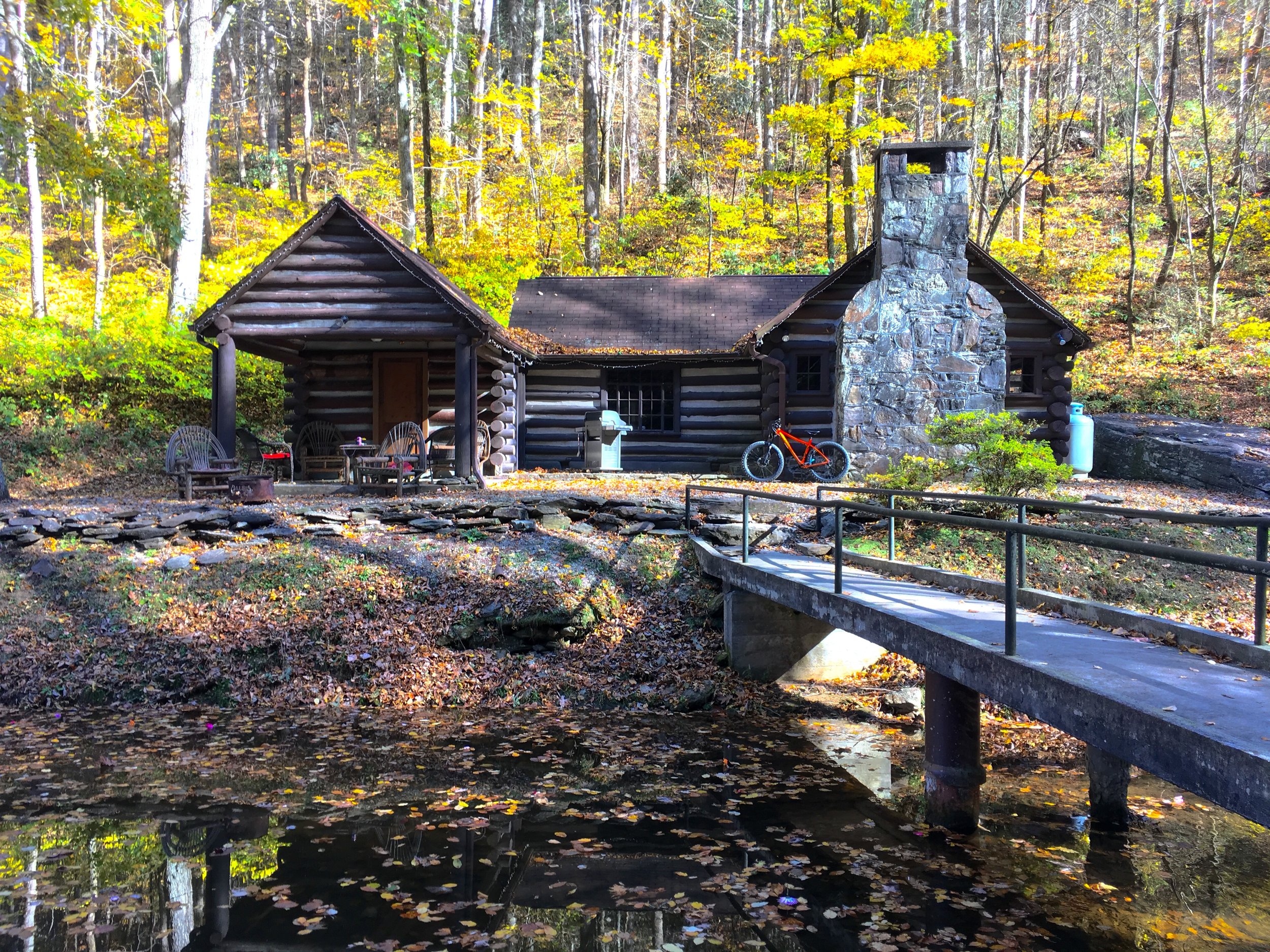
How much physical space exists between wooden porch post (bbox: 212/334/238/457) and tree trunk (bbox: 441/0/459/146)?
1715 cm

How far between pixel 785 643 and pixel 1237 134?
27029mm

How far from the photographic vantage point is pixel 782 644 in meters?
10.0

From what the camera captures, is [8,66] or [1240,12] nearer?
[8,66]

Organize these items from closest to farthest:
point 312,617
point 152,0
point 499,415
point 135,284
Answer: point 312,617 < point 499,415 < point 152,0 < point 135,284

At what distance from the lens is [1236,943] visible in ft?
14.8

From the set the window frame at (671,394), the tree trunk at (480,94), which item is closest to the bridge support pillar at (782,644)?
the window frame at (671,394)

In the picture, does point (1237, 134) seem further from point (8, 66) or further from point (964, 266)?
point (8, 66)

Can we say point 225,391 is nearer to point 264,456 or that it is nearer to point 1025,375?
point 264,456

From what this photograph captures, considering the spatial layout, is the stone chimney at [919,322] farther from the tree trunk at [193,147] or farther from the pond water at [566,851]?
the tree trunk at [193,147]

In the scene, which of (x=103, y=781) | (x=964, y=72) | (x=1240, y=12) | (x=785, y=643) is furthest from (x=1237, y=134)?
(x=103, y=781)

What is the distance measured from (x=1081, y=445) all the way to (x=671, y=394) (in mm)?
8565

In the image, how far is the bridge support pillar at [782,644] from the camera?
997 centimetres

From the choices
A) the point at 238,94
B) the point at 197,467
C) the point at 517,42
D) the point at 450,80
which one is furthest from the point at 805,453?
the point at 238,94

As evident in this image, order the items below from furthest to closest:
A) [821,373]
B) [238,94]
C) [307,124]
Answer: [238,94] → [307,124] → [821,373]
